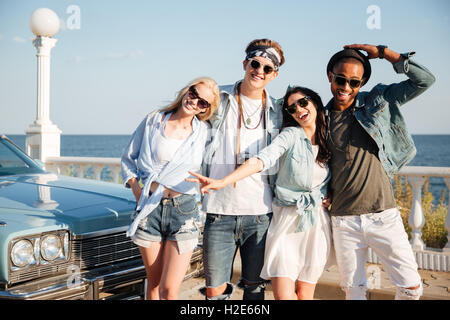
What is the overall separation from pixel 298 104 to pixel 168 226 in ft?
3.78

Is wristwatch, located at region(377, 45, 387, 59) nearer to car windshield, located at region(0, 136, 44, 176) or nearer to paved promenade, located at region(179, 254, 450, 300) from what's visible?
paved promenade, located at region(179, 254, 450, 300)

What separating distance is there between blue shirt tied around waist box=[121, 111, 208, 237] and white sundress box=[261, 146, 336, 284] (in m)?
0.61

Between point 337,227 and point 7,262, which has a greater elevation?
point 337,227

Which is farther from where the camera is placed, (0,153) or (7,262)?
(0,153)

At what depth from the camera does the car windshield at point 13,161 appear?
406 cm

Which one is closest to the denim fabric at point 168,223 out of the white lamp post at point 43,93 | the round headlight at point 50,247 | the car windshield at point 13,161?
the round headlight at point 50,247

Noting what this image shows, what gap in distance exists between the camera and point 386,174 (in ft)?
8.86

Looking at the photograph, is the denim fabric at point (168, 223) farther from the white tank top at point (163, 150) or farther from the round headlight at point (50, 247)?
the round headlight at point (50, 247)

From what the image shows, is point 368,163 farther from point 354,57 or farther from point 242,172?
point 242,172

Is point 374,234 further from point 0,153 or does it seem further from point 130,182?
point 0,153

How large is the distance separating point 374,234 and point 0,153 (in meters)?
3.57

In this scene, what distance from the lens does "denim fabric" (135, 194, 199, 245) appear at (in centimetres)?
255

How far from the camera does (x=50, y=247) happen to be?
9.08 feet
